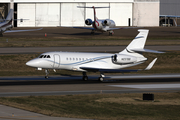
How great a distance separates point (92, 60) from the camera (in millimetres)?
39031

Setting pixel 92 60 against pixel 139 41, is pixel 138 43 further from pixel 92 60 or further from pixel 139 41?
pixel 92 60

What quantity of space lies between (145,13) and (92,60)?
295ft

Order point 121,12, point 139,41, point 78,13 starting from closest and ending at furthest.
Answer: point 139,41 < point 78,13 < point 121,12

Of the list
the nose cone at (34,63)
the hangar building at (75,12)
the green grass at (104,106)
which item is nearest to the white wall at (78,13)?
the hangar building at (75,12)

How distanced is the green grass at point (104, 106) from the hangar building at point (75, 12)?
94203 millimetres

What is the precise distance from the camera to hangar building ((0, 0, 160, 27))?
393ft

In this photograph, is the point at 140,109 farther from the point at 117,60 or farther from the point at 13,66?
the point at 13,66

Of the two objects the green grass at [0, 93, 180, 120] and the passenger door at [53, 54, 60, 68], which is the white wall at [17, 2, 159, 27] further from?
the green grass at [0, 93, 180, 120]

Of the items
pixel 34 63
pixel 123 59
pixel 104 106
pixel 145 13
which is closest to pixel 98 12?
pixel 145 13

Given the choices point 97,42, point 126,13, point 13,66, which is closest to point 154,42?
point 97,42

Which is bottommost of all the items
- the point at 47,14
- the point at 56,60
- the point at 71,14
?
the point at 56,60

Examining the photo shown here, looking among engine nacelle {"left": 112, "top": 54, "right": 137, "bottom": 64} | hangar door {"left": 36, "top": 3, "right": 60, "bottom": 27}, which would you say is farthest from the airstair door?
hangar door {"left": 36, "top": 3, "right": 60, "bottom": 27}

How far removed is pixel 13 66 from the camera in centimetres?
5228

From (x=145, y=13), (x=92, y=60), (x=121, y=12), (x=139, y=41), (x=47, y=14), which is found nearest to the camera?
(x=92, y=60)
